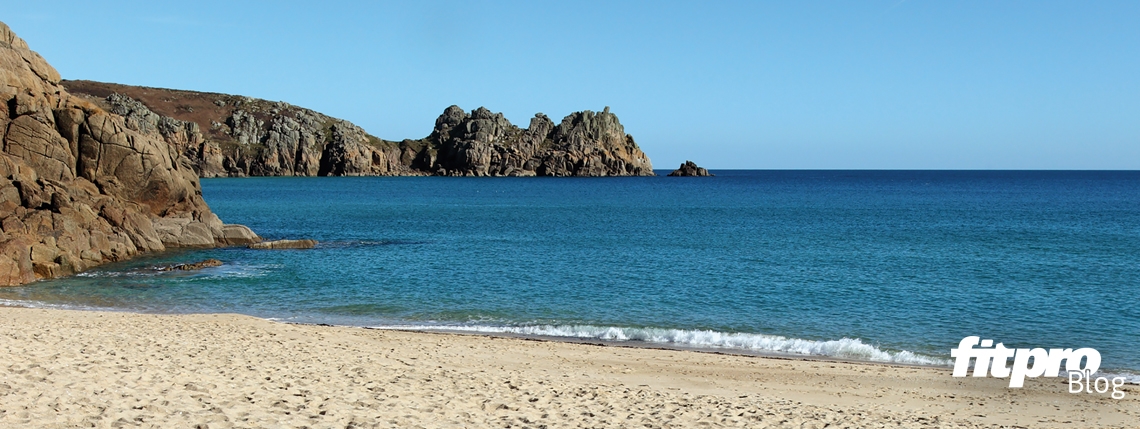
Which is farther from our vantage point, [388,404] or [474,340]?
[474,340]

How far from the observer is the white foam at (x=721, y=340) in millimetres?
23219

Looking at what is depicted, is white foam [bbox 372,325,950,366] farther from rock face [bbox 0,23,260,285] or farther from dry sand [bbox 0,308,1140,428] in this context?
rock face [bbox 0,23,260,285]

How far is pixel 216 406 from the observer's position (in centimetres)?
1307

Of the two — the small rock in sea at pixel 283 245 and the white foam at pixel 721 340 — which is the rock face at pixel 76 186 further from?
the white foam at pixel 721 340

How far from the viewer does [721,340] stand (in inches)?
981

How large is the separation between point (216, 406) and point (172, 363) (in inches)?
151

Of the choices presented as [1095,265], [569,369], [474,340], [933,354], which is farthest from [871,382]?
[1095,265]

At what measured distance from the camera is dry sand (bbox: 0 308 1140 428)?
13.1m

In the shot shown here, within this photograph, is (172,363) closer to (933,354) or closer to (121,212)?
(933,354)

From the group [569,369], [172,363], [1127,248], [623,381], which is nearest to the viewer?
[172,363]
